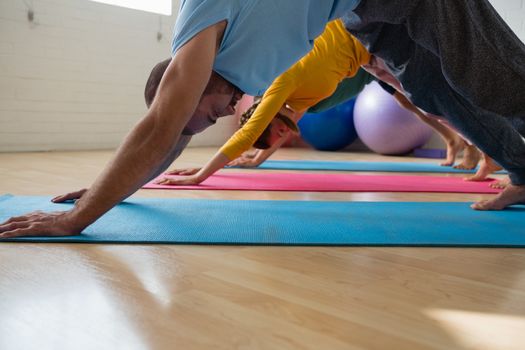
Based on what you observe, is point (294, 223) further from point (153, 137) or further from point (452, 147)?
point (452, 147)

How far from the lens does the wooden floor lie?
2.43ft

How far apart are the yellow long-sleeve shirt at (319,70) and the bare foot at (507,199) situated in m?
0.96

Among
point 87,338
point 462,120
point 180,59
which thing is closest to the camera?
point 87,338

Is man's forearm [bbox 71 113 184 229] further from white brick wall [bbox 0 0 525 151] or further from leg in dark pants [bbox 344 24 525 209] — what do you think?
white brick wall [bbox 0 0 525 151]

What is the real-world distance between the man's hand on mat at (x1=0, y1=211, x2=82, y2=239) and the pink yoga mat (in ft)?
3.08

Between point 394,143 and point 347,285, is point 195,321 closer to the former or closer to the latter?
point 347,285

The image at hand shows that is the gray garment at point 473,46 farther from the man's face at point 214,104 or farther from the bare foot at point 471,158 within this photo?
the bare foot at point 471,158

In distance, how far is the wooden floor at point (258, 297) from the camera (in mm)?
741

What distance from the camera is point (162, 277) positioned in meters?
1.01

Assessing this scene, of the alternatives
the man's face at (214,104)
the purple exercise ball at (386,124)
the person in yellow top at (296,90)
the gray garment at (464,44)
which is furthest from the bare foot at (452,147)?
the man's face at (214,104)

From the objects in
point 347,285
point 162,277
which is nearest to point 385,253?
point 347,285

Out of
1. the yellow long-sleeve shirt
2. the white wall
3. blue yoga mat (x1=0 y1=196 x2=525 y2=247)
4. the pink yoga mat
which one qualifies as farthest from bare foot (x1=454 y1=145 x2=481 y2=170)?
the white wall

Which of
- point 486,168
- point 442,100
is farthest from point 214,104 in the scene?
point 486,168

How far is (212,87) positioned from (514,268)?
2.88ft
